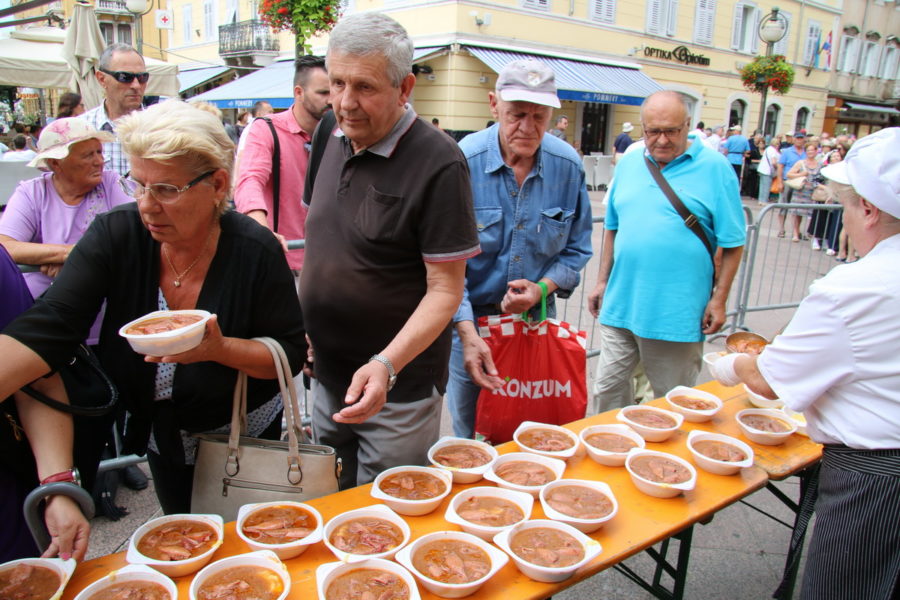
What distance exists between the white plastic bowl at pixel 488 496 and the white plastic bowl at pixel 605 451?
420 millimetres

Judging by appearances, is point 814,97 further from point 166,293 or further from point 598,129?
point 166,293

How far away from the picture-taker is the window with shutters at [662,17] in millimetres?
20766

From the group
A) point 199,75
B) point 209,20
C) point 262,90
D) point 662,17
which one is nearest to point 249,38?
point 262,90

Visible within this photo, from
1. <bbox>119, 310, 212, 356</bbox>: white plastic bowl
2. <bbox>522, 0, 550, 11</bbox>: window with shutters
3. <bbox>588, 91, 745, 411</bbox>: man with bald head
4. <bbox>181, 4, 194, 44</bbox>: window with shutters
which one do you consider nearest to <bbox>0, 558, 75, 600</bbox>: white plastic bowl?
<bbox>119, 310, 212, 356</bbox>: white plastic bowl

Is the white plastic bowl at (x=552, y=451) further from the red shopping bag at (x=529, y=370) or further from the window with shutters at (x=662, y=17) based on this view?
the window with shutters at (x=662, y=17)

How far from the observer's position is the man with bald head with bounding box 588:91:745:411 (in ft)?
10.3

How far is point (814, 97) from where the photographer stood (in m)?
27.5

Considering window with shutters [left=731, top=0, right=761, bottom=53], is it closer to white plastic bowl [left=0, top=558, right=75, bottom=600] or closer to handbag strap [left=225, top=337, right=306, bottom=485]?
Answer: handbag strap [left=225, top=337, right=306, bottom=485]

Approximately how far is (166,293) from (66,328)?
0.93 ft

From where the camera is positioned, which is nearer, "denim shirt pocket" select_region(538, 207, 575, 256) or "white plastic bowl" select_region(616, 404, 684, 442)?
"white plastic bowl" select_region(616, 404, 684, 442)

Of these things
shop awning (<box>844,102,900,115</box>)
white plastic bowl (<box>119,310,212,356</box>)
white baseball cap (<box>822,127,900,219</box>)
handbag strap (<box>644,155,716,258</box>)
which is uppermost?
shop awning (<box>844,102,900,115</box>)

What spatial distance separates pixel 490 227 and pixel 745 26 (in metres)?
25.9

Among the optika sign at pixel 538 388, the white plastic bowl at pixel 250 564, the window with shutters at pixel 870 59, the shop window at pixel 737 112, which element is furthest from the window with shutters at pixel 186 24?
the window with shutters at pixel 870 59

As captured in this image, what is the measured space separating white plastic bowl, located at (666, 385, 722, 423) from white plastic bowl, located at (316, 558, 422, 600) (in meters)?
1.56
